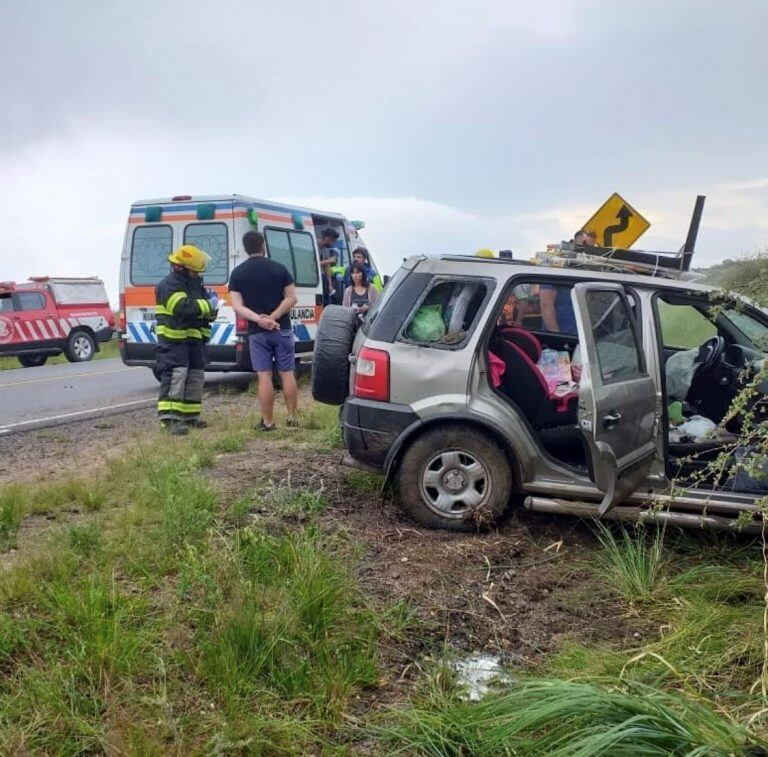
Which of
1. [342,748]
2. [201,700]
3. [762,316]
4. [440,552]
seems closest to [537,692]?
[342,748]

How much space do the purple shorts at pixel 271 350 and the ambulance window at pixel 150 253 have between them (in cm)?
336

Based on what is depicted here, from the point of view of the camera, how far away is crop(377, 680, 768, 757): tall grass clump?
1989 mm

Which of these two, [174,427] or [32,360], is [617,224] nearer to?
[174,427]

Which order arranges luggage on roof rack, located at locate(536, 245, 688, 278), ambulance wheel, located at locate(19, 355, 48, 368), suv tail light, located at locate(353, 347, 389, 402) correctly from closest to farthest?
suv tail light, located at locate(353, 347, 389, 402)
luggage on roof rack, located at locate(536, 245, 688, 278)
ambulance wheel, located at locate(19, 355, 48, 368)

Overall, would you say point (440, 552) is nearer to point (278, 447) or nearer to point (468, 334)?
point (468, 334)

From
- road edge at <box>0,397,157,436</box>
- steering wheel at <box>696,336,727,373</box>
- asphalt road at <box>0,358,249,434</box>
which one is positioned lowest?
asphalt road at <box>0,358,249,434</box>

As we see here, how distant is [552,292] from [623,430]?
7.79 feet

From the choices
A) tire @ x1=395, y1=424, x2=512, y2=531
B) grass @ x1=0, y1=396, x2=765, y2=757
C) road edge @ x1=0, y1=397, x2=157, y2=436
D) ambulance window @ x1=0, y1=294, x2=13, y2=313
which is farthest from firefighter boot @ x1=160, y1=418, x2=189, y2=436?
ambulance window @ x1=0, y1=294, x2=13, y2=313

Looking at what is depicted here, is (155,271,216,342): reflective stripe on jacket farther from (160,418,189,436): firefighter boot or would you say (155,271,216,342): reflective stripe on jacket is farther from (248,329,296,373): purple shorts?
(160,418,189,436): firefighter boot

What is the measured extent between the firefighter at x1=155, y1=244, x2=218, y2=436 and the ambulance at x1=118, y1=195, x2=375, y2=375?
1897mm

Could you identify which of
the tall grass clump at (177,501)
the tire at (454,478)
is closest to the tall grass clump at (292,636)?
the tall grass clump at (177,501)

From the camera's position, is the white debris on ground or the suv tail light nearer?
the white debris on ground

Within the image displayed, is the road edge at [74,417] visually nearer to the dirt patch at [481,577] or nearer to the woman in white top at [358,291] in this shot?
Result: the woman in white top at [358,291]

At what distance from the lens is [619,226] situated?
9.18 metres
